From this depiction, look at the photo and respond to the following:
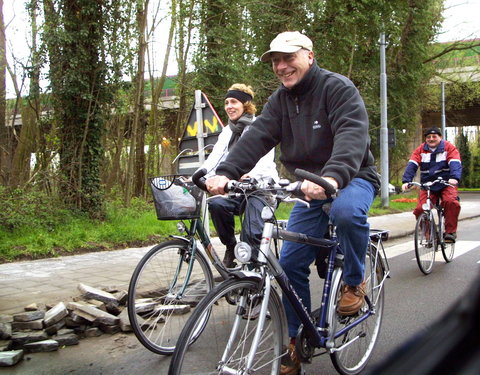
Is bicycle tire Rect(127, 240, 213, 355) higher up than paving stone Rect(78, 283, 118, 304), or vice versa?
bicycle tire Rect(127, 240, 213, 355)

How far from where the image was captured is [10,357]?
329 cm

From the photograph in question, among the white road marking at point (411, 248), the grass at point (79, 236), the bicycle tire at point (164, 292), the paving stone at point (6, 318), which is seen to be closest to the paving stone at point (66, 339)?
the paving stone at point (6, 318)

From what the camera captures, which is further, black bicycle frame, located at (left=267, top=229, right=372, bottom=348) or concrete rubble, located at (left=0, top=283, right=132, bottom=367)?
concrete rubble, located at (left=0, top=283, right=132, bottom=367)

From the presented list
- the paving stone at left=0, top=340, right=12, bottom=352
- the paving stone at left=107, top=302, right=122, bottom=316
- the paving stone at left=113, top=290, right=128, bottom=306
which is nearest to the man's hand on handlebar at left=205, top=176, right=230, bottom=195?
the paving stone at left=0, top=340, right=12, bottom=352

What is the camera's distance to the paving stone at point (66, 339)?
3.71 metres

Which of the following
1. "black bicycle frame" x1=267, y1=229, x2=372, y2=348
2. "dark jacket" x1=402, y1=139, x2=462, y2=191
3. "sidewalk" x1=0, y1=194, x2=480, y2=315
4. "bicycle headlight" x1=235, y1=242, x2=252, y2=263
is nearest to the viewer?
"bicycle headlight" x1=235, y1=242, x2=252, y2=263

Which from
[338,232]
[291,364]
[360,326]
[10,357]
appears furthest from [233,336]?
[10,357]

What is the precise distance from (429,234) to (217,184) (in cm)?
513

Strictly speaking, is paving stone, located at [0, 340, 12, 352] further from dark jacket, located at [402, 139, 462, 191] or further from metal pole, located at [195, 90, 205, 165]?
dark jacket, located at [402, 139, 462, 191]

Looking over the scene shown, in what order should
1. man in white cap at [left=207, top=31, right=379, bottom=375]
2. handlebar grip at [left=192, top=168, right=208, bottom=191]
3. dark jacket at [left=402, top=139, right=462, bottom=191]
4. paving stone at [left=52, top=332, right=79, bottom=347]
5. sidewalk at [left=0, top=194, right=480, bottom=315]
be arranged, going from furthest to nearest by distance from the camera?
dark jacket at [left=402, top=139, right=462, bottom=191] < sidewalk at [left=0, top=194, right=480, bottom=315] < paving stone at [left=52, top=332, right=79, bottom=347] < handlebar grip at [left=192, top=168, right=208, bottom=191] < man in white cap at [left=207, top=31, right=379, bottom=375]

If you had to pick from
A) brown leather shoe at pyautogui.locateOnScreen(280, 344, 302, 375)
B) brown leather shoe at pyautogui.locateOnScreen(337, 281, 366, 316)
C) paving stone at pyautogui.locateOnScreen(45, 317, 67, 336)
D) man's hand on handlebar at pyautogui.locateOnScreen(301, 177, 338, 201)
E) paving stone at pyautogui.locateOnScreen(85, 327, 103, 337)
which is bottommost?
paving stone at pyautogui.locateOnScreen(85, 327, 103, 337)

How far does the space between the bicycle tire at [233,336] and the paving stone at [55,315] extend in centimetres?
184

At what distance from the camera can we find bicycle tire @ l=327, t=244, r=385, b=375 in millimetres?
2925

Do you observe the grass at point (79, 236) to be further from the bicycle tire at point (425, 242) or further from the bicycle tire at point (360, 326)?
the bicycle tire at point (360, 326)
